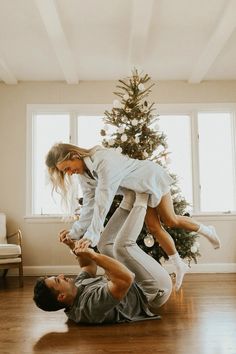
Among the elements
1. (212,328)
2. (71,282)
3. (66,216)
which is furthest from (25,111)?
(212,328)

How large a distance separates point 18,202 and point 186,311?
3325mm

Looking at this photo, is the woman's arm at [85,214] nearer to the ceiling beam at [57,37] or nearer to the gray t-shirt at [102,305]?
the gray t-shirt at [102,305]

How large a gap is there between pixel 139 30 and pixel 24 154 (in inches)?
102

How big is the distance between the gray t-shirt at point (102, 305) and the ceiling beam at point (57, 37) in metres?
2.47

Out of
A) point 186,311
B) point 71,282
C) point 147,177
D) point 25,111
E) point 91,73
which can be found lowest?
point 186,311

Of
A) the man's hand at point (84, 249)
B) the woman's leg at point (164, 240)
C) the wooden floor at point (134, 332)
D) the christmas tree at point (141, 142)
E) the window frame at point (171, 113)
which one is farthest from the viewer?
the window frame at point (171, 113)

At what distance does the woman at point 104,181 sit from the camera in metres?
2.79

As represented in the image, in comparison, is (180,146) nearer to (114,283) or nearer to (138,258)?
(138,258)

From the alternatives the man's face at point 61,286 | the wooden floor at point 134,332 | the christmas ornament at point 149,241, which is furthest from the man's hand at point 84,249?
the christmas ornament at point 149,241

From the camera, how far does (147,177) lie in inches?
119

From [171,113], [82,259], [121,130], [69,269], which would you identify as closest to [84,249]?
[82,259]

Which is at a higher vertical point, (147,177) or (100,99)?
(100,99)

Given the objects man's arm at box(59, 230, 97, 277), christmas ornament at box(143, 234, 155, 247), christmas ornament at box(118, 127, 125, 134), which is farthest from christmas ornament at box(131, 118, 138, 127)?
man's arm at box(59, 230, 97, 277)

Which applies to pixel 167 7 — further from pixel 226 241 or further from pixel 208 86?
pixel 226 241
